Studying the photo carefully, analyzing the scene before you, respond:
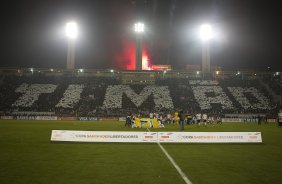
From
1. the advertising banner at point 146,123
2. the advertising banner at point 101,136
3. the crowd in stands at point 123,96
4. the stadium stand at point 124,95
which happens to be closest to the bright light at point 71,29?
the stadium stand at point 124,95

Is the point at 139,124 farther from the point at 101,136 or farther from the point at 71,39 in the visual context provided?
the point at 71,39

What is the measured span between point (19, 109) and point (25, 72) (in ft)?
54.9

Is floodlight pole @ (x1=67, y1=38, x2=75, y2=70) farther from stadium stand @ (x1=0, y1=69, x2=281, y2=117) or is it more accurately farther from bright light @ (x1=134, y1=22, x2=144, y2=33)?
bright light @ (x1=134, y1=22, x2=144, y2=33)

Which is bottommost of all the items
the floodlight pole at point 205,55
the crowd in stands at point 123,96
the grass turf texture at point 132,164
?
the grass turf texture at point 132,164

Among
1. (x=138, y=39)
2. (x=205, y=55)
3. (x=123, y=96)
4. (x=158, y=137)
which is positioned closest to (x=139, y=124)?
(x=158, y=137)

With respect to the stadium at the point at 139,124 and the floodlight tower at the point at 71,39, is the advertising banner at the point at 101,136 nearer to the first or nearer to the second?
the stadium at the point at 139,124

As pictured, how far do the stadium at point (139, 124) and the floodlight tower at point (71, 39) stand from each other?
0.23m

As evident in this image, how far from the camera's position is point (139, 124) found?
30.8 meters

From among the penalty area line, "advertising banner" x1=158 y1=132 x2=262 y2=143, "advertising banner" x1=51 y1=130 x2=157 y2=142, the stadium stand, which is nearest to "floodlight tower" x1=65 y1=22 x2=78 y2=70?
the stadium stand

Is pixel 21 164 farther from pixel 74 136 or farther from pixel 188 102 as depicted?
pixel 188 102

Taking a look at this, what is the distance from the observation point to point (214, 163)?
36.2ft

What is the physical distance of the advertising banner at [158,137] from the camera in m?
16.8

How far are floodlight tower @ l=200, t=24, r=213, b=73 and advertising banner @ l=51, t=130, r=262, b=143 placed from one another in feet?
154

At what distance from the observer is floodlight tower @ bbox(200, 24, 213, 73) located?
6072 cm
